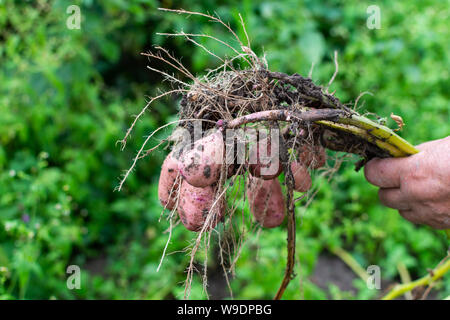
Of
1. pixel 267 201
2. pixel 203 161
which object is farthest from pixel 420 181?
pixel 203 161

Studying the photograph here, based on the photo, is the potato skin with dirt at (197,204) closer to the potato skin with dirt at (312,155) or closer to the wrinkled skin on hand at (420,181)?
the potato skin with dirt at (312,155)

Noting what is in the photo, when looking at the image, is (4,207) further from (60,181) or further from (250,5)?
(250,5)

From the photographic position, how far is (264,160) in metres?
1.16

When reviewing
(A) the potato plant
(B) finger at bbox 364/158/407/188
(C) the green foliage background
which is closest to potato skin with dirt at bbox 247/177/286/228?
(A) the potato plant

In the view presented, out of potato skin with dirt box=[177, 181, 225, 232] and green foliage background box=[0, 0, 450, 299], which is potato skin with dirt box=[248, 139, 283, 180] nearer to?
potato skin with dirt box=[177, 181, 225, 232]

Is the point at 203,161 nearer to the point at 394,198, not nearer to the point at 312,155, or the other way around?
the point at 312,155

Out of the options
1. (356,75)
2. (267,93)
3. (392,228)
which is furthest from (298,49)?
(267,93)

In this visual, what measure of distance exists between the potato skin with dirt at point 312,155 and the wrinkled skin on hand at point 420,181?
7.9 inches

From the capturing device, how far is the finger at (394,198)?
1.37m

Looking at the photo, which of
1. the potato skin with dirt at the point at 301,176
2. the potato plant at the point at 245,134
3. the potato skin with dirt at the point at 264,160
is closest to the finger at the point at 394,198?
the potato plant at the point at 245,134

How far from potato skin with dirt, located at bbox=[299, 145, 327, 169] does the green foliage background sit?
2.11 ft

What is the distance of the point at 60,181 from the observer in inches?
86.0

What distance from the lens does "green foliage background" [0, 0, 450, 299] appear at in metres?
1.95

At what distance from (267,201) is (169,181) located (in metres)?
0.32
